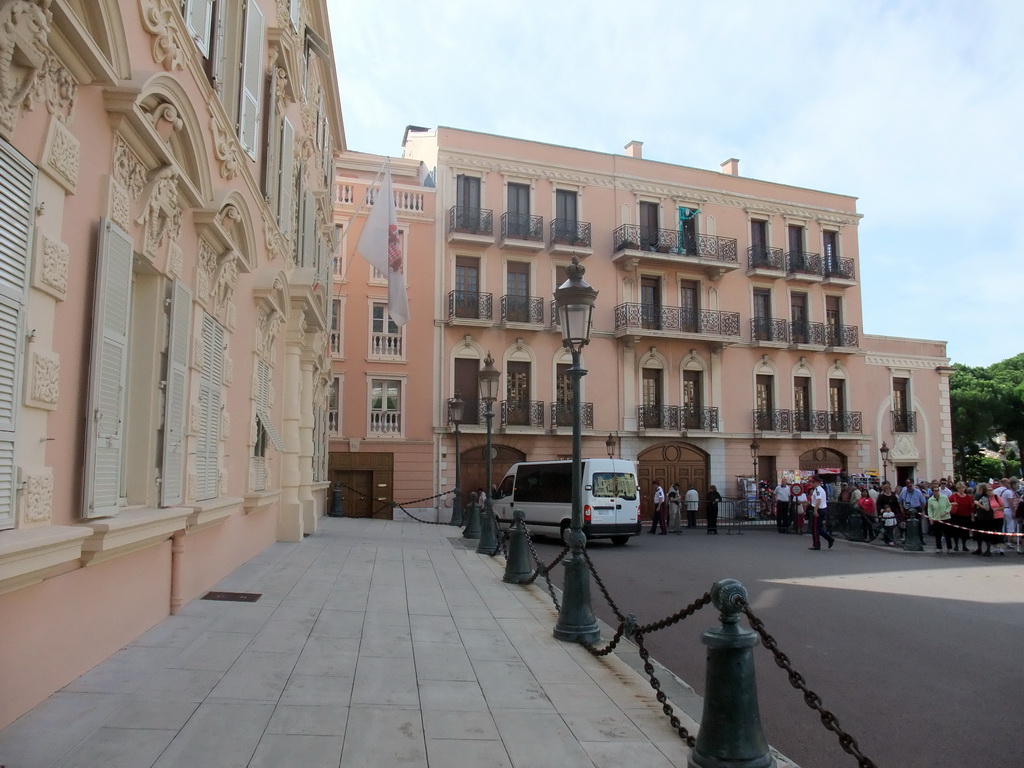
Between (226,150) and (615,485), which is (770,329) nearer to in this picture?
(615,485)

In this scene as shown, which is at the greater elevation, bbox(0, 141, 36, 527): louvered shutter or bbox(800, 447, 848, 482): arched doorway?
bbox(0, 141, 36, 527): louvered shutter

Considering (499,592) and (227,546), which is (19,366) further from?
(499,592)

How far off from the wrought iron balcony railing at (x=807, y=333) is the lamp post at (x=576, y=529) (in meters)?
27.6

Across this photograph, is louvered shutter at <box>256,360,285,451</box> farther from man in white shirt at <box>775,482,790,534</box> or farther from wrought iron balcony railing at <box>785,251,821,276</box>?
wrought iron balcony railing at <box>785,251,821,276</box>

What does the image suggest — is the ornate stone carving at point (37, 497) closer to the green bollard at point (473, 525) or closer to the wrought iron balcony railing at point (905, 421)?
the green bollard at point (473, 525)

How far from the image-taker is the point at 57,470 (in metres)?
4.55

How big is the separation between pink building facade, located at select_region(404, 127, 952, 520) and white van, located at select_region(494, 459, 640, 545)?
8.72 m

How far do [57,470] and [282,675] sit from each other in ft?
6.91

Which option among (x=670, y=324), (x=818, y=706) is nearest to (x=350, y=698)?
(x=818, y=706)

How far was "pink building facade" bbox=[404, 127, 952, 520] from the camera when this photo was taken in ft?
96.0

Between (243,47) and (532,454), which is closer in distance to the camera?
(243,47)

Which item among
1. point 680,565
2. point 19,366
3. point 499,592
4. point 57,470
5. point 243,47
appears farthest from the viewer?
point 680,565

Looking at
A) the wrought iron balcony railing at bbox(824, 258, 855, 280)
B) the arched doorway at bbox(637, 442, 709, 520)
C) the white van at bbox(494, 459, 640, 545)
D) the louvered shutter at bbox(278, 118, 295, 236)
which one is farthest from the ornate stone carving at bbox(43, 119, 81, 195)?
the wrought iron balcony railing at bbox(824, 258, 855, 280)

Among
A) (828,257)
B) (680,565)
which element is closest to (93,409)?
(680,565)
